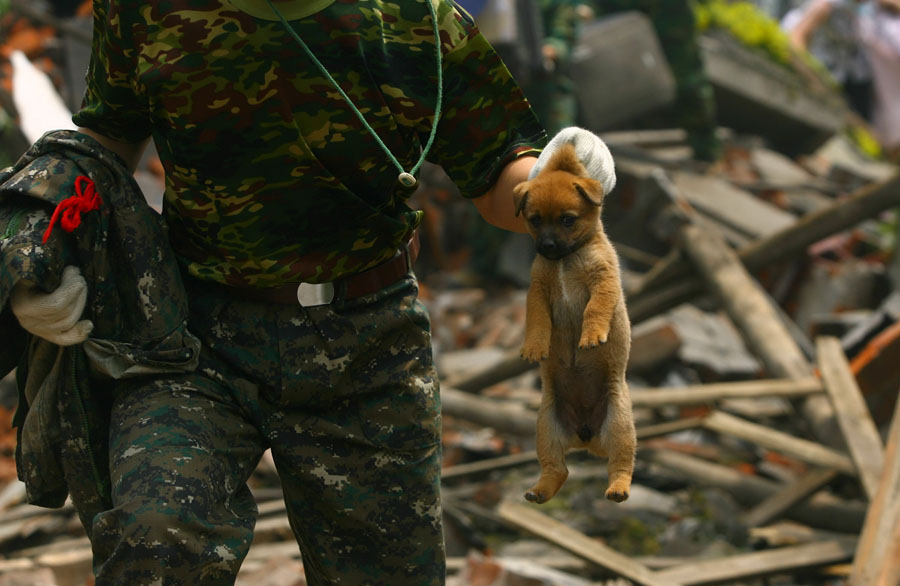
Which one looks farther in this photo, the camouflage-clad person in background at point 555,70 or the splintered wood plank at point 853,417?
the camouflage-clad person in background at point 555,70

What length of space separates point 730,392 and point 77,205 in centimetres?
397

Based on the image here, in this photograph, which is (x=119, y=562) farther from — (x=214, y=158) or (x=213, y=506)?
(x=214, y=158)

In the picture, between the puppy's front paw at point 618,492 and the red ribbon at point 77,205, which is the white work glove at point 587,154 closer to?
the puppy's front paw at point 618,492

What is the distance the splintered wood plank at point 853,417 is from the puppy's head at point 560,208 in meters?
3.15

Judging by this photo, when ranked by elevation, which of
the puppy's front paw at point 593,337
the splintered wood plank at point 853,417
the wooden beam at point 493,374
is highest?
the puppy's front paw at point 593,337

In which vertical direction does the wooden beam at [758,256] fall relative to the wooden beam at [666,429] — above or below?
above

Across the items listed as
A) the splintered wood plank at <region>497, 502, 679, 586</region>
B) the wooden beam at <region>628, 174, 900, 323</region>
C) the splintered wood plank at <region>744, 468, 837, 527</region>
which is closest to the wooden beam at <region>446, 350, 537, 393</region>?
the wooden beam at <region>628, 174, 900, 323</region>

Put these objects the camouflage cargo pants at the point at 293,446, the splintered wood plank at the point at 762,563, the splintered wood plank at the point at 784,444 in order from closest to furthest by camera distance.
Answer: the camouflage cargo pants at the point at 293,446, the splintered wood plank at the point at 762,563, the splintered wood plank at the point at 784,444

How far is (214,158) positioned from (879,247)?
298 inches

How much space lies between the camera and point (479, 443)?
6637 millimetres

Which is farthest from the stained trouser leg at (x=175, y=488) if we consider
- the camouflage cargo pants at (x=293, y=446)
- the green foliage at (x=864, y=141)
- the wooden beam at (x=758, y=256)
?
the green foliage at (x=864, y=141)

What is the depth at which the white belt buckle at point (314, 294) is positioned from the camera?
9.05 feet

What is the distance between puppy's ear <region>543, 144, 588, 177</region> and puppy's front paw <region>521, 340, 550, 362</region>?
363 mm

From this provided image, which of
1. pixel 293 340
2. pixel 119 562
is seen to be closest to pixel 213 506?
pixel 119 562
